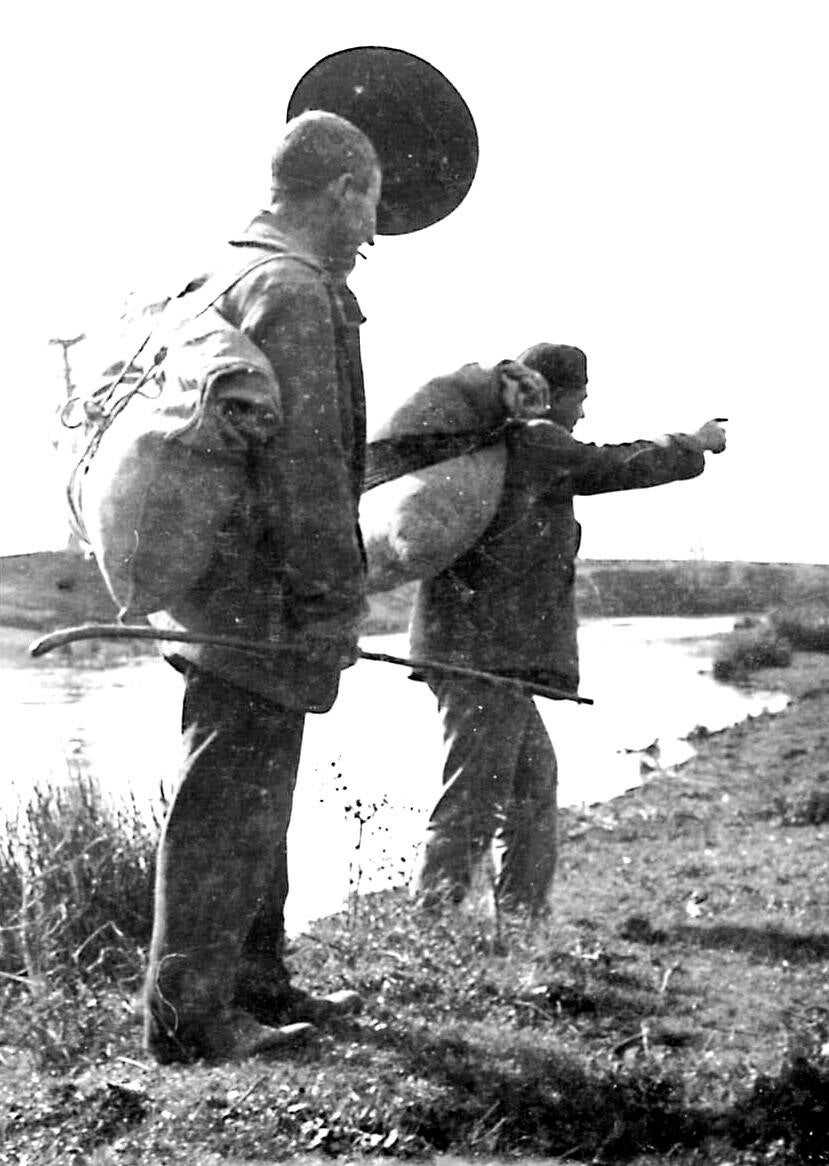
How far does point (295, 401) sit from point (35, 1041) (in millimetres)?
1729

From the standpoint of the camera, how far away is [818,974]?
16.7 feet

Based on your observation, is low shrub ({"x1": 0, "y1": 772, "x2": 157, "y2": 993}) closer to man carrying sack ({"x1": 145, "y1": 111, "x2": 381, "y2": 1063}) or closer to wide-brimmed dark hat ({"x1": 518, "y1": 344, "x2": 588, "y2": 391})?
man carrying sack ({"x1": 145, "y1": 111, "x2": 381, "y2": 1063})

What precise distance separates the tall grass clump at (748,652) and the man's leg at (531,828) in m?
3.32

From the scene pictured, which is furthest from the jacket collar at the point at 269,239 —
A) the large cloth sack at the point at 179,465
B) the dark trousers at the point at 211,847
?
the dark trousers at the point at 211,847

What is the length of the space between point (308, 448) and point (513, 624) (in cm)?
170

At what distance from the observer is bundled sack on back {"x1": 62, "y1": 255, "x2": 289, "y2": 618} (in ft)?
11.4

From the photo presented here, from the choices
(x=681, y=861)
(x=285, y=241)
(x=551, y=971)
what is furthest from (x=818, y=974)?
(x=285, y=241)

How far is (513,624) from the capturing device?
5.19 m

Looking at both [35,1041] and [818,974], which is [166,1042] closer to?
[35,1041]

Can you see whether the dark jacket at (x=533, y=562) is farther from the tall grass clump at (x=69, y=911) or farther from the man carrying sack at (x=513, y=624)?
the tall grass clump at (x=69, y=911)

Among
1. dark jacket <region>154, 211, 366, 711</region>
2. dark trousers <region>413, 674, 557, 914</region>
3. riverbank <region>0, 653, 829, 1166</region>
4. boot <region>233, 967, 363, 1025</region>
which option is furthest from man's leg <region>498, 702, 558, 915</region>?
dark jacket <region>154, 211, 366, 711</region>

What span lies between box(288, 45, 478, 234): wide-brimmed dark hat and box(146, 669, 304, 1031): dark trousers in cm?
153

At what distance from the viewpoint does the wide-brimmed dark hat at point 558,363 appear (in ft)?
17.2

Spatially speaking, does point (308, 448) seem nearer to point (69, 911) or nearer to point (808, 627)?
point (69, 911)
